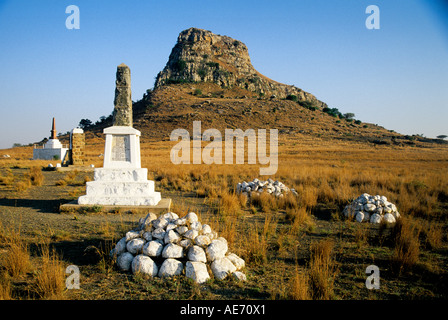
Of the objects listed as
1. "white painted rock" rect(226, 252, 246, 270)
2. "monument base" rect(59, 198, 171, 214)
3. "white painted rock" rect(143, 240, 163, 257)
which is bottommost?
"white painted rock" rect(226, 252, 246, 270)

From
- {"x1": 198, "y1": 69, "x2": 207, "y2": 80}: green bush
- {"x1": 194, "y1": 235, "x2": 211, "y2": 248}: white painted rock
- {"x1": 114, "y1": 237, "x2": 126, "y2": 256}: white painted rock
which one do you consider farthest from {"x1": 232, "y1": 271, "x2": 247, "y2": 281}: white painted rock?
{"x1": 198, "y1": 69, "x2": 207, "y2": 80}: green bush

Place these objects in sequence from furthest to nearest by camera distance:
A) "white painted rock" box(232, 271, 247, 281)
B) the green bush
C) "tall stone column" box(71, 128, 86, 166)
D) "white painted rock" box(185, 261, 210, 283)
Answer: the green bush
"tall stone column" box(71, 128, 86, 166)
"white painted rock" box(232, 271, 247, 281)
"white painted rock" box(185, 261, 210, 283)

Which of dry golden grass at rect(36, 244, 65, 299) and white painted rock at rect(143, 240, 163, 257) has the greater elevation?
white painted rock at rect(143, 240, 163, 257)

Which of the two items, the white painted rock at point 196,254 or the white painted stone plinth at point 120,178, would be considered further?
the white painted stone plinth at point 120,178

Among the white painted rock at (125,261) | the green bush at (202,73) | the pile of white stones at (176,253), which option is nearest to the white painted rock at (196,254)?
the pile of white stones at (176,253)

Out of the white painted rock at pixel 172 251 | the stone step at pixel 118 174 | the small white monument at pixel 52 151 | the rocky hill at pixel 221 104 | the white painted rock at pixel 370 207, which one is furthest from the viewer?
the rocky hill at pixel 221 104

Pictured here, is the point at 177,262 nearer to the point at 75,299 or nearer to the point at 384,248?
the point at 75,299

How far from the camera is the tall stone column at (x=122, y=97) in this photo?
855 centimetres

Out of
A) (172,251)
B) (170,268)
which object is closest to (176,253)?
(172,251)

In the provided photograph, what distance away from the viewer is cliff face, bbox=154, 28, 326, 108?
92.1m

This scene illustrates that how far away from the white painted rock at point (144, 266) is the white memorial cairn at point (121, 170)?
163 inches

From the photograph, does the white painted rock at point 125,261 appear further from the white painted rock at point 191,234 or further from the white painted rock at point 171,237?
the white painted rock at point 191,234

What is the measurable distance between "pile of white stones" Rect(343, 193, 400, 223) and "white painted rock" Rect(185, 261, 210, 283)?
5277 mm

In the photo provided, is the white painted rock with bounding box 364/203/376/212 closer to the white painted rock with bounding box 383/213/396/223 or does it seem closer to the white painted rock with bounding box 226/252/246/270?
the white painted rock with bounding box 383/213/396/223
